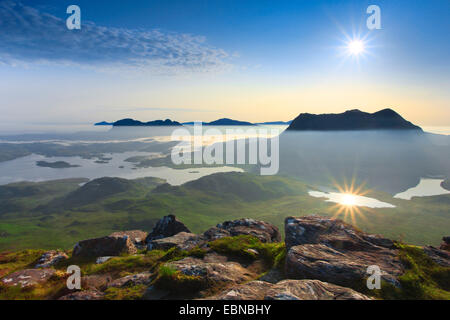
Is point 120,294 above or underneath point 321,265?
underneath

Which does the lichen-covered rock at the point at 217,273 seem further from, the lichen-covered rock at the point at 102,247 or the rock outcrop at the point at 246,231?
the lichen-covered rock at the point at 102,247

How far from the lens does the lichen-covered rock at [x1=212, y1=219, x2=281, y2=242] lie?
27.5 m

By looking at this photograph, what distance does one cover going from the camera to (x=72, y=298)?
1088 centimetres

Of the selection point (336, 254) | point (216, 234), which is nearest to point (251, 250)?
point (336, 254)

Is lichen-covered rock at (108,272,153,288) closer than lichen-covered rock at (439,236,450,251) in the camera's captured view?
Yes

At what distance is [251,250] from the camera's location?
17516 mm

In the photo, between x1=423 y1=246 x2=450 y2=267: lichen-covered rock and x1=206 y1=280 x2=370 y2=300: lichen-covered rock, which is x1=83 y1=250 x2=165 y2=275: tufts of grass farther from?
x1=423 y1=246 x2=450 y2=267: lichen-covered rock

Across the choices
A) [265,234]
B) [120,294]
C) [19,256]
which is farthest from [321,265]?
[19,256]

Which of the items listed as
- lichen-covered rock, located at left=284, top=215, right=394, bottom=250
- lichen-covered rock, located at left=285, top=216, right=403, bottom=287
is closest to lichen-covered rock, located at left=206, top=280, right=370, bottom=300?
lichen-covered rock, located at left=285, top=216, right=403, bottom=287

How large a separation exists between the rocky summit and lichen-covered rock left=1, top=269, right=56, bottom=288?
51 mm

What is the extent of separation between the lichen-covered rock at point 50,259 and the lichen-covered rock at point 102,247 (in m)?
1.43

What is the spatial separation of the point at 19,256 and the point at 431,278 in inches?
1441
